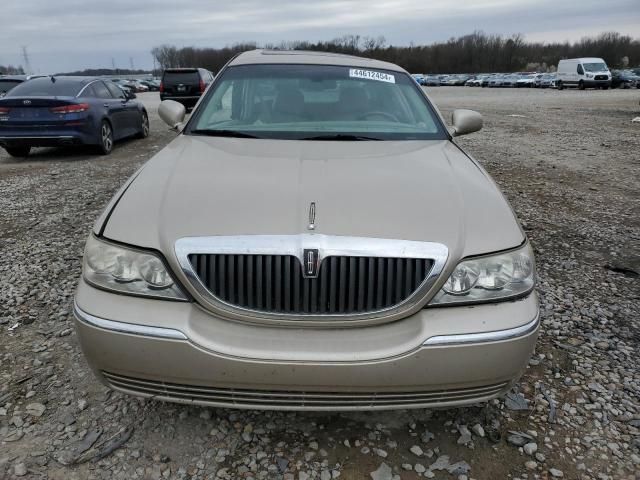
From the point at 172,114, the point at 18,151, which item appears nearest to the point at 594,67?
the point at 18,151

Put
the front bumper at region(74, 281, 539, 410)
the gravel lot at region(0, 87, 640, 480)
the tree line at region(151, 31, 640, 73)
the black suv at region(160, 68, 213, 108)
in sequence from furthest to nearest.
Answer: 1. the tree line at region(151, 31, 640, 73)
2. the black suv at region(160, 68, 213, 108)
3. the gravel lot at region(0, 87, 640, 480)
4. the front bumper at region(74, 281, 539, 410)

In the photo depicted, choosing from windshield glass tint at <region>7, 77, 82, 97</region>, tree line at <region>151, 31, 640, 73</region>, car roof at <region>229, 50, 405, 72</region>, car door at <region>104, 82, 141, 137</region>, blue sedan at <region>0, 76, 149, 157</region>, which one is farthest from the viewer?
tree line at <region>151, 31, 640, 73</region>

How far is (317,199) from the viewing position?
1972 millimetres

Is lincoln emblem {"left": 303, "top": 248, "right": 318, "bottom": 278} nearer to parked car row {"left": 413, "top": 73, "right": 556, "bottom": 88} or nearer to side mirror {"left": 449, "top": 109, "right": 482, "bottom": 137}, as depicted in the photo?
side mirror {"left": 449, "top": 109, "right": 482, "bottom": 137}

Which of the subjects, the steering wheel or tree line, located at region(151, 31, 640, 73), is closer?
the steering wheel

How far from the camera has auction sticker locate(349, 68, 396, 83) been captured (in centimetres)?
343

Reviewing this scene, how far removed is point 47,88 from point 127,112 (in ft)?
5.47

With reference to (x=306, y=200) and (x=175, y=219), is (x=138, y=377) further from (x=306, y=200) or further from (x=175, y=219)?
(x=306, y=200)

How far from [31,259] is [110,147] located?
5637 mm

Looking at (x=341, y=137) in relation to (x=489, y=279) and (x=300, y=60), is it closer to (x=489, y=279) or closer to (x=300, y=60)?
(x=300, y=60)

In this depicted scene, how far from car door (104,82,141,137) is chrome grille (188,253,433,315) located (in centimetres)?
907

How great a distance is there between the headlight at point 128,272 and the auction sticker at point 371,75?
84.6 inches

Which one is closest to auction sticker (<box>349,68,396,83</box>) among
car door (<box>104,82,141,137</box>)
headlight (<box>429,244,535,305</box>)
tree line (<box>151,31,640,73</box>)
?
headlight (<box>429,244,535,305</box>)

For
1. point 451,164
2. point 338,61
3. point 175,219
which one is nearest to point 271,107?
point 338,61
